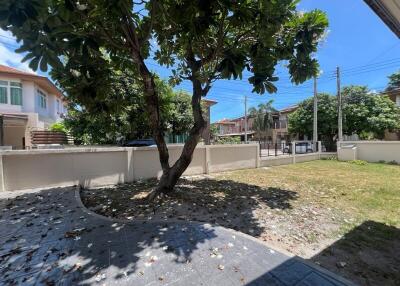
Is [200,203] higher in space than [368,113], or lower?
lower

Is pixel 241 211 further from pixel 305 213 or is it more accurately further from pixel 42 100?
pixel 42 100

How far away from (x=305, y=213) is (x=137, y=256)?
386cm

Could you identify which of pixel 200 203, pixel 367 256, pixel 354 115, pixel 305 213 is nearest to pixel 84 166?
pixel 200 203

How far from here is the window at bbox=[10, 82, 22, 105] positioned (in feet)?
53.0

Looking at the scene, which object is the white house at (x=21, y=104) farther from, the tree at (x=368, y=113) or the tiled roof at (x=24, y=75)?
the tree at (x=368, y=113)

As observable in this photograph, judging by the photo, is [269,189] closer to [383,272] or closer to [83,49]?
[383,272]

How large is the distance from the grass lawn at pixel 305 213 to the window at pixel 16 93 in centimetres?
1340

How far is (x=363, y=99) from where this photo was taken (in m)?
22.9

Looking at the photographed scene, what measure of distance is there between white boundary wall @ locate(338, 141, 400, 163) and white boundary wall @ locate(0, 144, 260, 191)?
1044 cm

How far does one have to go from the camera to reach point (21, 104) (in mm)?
16469

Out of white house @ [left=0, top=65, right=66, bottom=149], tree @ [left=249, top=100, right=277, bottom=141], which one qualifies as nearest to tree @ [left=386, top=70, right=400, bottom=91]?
tree @ [left=249, top=100, right=277, bottom=141]

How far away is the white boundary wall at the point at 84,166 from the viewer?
264 inches

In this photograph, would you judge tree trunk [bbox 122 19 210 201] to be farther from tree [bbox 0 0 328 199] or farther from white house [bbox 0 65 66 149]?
white house [bbox 0 65 66 149]

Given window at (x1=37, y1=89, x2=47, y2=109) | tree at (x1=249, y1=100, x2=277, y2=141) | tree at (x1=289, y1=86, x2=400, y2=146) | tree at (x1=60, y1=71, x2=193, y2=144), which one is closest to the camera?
tree at (x1=60, y1=71, x2=193, y2=144)
